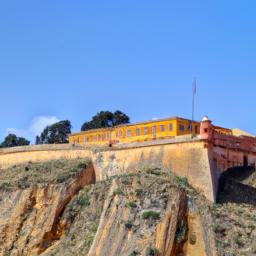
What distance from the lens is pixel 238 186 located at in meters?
50.5

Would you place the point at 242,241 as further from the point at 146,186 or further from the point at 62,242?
the point at 62,242

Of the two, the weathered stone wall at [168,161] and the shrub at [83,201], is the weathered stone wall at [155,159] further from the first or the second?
the shrub at [83,201]

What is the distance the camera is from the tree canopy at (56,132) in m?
81.1

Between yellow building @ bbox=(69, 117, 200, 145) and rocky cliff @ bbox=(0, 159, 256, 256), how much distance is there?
5.52 m

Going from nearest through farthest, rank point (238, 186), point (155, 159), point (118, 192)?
point (118, 192)
point (238, 186)
point (155, 159)

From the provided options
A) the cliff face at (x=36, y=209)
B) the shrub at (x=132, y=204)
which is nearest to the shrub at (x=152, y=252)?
the shrub at (x=132, y=204)

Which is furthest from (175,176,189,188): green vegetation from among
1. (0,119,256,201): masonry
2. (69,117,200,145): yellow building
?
(69,117,200,145): yellow building

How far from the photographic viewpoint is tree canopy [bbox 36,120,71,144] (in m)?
81.1

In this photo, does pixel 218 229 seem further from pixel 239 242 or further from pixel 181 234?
pixel 181 234

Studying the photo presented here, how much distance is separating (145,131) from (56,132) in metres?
23.9

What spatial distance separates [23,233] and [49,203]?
2.70 metres

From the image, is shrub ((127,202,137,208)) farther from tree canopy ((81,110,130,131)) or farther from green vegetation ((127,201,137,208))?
tree canopy ((81,110,130,131))

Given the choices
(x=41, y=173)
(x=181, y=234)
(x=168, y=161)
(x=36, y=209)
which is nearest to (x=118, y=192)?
(x=181, y=234)

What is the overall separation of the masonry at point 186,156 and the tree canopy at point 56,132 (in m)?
21.4
